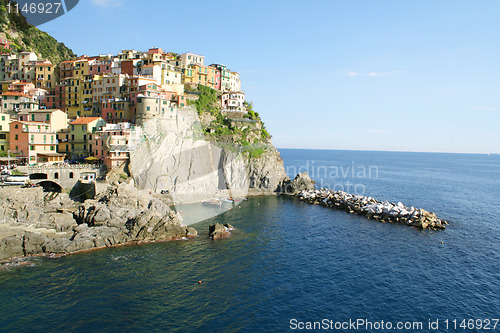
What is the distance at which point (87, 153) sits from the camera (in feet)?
242

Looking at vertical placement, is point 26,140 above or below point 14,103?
below

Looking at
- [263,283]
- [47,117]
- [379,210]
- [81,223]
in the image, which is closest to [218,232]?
[263,283]

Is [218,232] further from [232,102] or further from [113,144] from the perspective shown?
[232,102]

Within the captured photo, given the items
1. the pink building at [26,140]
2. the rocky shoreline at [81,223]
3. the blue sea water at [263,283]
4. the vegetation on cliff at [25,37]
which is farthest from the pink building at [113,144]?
the vegetation on cliff at [25,37]

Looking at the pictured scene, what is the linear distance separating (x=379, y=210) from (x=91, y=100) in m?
77.6

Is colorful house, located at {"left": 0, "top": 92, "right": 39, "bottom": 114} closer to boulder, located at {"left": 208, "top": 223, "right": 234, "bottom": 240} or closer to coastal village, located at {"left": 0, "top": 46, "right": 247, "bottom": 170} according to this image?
coastal village, located at {"left": 0, "top": 46, "right": 247, "bottom": 170}

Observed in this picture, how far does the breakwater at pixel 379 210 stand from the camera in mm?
60141

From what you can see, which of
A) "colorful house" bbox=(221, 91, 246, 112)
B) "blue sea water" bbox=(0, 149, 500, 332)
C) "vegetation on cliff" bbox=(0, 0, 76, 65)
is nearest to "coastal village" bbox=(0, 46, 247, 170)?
"colorful house" bbox=(221, 91, 246, 112)

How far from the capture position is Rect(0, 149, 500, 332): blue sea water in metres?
29.8

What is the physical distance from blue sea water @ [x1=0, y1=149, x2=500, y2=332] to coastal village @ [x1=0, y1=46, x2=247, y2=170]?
34.8 metres

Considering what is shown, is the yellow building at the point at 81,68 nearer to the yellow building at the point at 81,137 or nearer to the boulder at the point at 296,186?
the yellow building at the point at 81,137

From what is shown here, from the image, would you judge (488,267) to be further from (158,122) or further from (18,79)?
(18,79)

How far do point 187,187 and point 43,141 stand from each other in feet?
107

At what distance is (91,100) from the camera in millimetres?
86250
